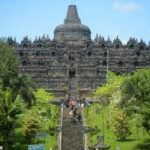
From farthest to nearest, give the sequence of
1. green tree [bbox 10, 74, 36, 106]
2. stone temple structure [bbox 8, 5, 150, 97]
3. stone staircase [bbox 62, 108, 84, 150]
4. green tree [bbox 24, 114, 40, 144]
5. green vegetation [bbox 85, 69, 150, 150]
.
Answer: stone temple structure [bbox 8, 5, 150, 97]
green tree [bbox 10, 74, 36, 106]
green tree [bbox 24, 114, 40, 144]
green vegetation [bbox 85, 69, 150, 150]
stone staircase [bbox 62, 108, 84, 150]

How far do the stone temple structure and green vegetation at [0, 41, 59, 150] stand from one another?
78.4 ft

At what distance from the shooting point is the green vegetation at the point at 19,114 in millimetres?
44312

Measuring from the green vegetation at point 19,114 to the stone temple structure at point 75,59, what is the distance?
2390 centimetres

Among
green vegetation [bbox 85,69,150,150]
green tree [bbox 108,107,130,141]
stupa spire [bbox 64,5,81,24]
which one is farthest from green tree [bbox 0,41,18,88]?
stupa spire [bbox 64,5,81,24]

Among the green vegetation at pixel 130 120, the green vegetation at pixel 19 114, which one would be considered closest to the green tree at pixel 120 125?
the green vegetation at pixel 130 120

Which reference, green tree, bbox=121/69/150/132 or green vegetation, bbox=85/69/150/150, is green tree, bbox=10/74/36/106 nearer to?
green vegetation, bbox=85/69/150/150

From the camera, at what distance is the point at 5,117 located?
43875 mm

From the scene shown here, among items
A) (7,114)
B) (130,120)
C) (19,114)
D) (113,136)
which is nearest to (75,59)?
(113,136)

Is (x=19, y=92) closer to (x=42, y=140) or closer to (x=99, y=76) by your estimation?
(x=42, y=140)

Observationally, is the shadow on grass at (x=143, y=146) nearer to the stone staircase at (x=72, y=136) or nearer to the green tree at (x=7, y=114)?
the stone staircase at (x=72, y=136)

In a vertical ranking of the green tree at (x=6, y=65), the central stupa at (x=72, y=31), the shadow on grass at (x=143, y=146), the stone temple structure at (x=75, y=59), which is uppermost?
the central stupa at (x=72, y=31)

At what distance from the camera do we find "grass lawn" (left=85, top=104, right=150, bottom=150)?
47.5 m

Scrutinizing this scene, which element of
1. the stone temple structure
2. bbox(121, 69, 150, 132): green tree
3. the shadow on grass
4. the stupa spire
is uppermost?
the stupa spire

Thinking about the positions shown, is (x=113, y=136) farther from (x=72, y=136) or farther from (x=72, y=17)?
(x=72, y=17)
